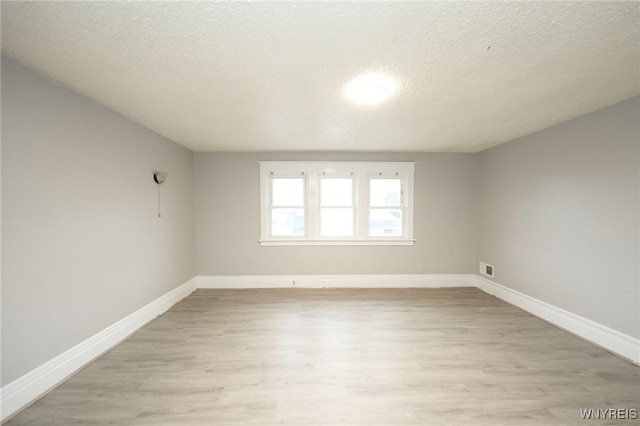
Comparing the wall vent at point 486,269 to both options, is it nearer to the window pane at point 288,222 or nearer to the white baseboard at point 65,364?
the window pane at point 288,222

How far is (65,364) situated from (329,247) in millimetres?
3215

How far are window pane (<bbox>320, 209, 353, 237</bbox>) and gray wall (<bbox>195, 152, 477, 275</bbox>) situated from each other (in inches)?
10.3

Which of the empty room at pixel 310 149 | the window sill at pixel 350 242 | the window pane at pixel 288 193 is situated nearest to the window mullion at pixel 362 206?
the window sill at pixel 350 242

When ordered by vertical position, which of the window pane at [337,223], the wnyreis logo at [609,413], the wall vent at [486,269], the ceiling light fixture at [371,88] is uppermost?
the ceiling light fixture at [371,88]

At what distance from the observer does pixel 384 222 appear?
4277mm

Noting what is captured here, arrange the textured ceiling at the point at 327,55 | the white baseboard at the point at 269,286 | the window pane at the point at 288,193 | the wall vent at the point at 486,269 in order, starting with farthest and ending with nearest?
the window pane at the point at 288,193, the wall vent at the point at 486,269, the white baseboard at the point at 269,286, the textured ceiling at the point at 327,55

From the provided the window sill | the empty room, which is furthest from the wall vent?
the window sill

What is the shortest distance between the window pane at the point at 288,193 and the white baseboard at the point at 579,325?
11.3ft

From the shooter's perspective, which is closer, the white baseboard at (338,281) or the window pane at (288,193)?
the white baseboard at (338,281)

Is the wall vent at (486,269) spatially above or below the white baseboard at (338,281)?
above

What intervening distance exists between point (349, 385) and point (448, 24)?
7.91ft

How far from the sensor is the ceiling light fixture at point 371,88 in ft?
5.81

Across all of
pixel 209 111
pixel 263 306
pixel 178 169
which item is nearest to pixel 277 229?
pixel 263 306

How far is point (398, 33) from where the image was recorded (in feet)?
4.31
